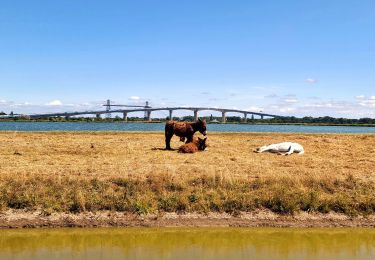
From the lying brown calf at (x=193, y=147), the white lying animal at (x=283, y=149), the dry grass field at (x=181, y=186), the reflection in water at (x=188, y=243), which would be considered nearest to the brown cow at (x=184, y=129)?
the lying brown calf at (x=193, y=147)

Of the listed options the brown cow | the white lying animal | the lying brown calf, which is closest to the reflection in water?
the lying brown calf

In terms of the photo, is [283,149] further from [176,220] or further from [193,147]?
[176,220]

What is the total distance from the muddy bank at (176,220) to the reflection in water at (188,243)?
1.03 feet

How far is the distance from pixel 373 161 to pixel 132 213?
47.0ft

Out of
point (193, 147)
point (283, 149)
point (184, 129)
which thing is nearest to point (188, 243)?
point (193, 147)

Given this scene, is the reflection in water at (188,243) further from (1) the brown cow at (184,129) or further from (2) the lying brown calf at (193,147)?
(1) the brown cow at (184,129)

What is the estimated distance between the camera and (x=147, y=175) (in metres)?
17.2

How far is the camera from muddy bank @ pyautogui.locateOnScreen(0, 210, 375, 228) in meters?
13.6

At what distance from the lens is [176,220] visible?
548 inches

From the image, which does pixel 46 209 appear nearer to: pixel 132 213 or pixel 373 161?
pixel 132 213

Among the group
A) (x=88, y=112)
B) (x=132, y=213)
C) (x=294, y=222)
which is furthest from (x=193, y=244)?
(x=88, y=112)

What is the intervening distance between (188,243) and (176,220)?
1737mm

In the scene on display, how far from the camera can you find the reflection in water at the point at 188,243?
11125 millimetres

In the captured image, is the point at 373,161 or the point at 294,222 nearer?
the point at 294,222
